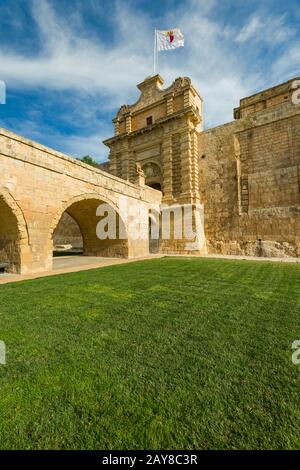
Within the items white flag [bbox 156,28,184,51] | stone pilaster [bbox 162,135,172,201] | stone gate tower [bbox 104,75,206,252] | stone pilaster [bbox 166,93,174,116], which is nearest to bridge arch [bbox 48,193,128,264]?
stone gate tower [bbox 104,75,206,252]

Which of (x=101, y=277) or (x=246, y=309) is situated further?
(x=101, y=277)

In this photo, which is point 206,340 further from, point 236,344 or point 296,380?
point 296,380

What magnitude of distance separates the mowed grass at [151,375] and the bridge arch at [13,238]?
358 cm

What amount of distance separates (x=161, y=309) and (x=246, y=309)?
1.33m

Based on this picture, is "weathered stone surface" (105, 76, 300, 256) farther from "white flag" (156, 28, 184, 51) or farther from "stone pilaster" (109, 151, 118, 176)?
"white flag" (156, 28, 184, 51)

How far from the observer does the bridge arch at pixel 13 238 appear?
6.64 m

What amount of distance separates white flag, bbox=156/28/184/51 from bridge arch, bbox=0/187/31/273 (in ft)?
52.6

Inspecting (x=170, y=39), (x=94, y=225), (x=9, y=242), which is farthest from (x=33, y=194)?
(x=170, y=39)

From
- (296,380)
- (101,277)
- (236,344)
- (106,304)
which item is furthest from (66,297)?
(296,380)

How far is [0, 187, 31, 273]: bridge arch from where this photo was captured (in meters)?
6.64

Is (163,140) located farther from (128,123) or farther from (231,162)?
(231,162)

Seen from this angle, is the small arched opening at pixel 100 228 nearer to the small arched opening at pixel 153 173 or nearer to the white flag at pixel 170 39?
the small arched opening at pixel 153 173

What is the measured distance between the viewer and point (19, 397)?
1.58 metres

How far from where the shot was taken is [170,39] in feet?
50.3
